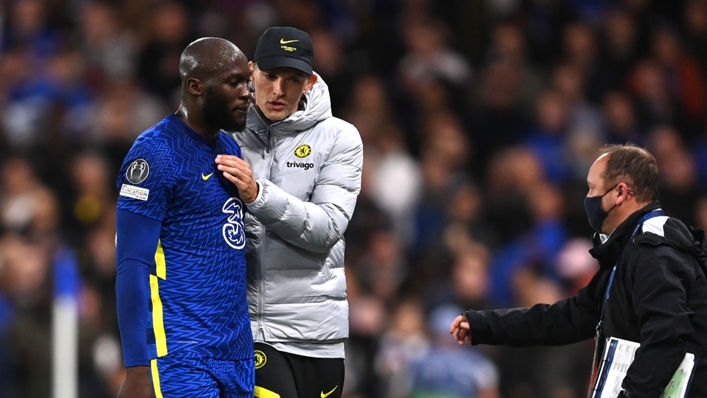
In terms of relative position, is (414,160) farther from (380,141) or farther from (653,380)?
(653,380)

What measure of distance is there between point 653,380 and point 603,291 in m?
0.59

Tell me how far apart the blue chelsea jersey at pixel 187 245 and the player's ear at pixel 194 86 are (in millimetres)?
114

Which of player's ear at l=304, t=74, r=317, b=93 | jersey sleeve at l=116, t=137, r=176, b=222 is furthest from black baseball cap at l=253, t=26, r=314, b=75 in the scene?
jersey sleeve at l=116, t=137, r=176, b=222

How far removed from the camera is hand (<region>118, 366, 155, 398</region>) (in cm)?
372

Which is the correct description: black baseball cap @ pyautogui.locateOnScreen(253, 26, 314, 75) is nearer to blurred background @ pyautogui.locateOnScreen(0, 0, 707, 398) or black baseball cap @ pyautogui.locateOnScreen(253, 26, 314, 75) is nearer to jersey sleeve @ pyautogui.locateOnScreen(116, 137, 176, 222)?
jersey sleeve @ pyautogui.locateOnScreen(116, 137, 176, 222)

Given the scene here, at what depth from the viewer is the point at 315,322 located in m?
4.35

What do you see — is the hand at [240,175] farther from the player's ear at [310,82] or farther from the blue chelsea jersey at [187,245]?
the player's ear at [310,82]

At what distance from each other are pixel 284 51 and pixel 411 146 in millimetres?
5290

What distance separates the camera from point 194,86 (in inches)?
158

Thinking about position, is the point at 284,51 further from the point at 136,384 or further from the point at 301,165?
the point at 136,384

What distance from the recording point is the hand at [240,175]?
4.00 m

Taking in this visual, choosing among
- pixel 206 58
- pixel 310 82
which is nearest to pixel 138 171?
pixel 206 58

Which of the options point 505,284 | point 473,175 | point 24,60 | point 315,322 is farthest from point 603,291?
point 24,60

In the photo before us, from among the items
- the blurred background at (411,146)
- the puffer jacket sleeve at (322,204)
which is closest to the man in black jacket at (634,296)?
the puffer jacket sleeve at (322,204)
